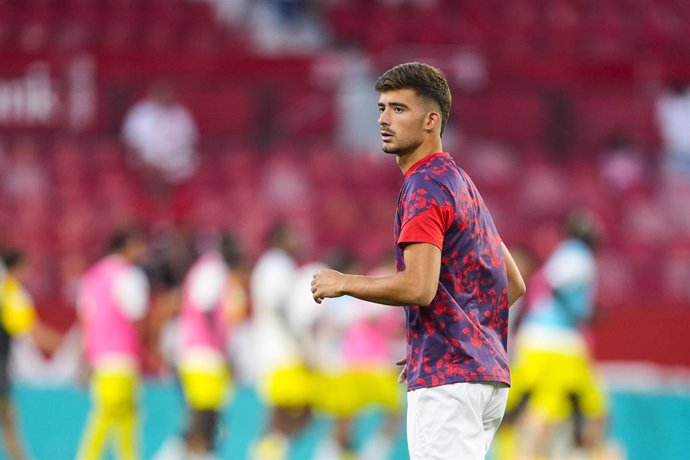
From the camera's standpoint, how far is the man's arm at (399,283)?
13.2 ft

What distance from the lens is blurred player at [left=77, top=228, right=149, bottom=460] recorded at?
10.1 meters

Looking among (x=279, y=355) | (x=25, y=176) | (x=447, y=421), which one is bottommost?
(x=279, y=355)

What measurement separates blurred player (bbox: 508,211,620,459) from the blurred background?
2905mm

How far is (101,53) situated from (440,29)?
4185 mm

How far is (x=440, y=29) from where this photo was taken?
53.9 ft

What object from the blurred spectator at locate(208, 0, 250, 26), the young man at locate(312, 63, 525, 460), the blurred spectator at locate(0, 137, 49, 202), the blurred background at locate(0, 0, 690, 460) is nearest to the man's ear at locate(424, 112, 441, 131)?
the young man at locate(312, 63, 525, 460)

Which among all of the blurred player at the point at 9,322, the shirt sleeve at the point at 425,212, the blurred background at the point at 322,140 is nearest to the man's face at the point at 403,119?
the shirt sleeve at the point at 425,212

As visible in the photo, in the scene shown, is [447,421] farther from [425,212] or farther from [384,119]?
[384,119]

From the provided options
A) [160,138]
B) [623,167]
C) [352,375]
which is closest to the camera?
[352,375]

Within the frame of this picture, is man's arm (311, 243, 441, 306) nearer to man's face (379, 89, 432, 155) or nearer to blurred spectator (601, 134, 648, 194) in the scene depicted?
man's face (379, 89, 432, 155)

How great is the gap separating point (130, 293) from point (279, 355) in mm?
1399

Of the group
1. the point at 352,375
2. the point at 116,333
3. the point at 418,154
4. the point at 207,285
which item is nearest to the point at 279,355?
the point at 352,375

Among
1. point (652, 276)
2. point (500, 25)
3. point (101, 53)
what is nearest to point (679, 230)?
point (652, 276)

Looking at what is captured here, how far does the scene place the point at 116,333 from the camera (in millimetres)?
10133
